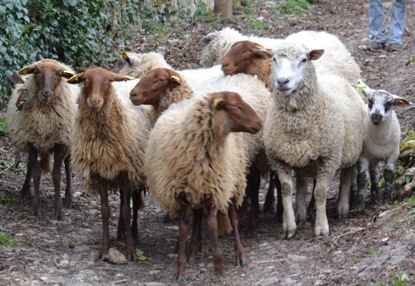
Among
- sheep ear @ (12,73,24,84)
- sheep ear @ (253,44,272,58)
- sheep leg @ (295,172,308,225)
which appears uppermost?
sheep ear @ (253,44,272,58)

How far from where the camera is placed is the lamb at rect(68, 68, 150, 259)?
745 centimetres

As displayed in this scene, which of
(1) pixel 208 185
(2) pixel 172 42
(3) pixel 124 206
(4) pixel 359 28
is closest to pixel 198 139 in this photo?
(1) pixel 208 185

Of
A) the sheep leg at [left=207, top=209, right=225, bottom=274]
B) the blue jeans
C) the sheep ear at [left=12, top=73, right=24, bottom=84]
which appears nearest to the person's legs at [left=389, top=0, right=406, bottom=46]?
the blue jeans

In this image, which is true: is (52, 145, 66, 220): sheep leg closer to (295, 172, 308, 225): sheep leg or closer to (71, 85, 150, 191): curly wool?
(71, 85, 150, 191): curly wool

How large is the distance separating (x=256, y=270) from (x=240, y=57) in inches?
108

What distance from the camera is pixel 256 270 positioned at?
709 cm

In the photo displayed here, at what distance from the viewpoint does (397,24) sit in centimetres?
1556

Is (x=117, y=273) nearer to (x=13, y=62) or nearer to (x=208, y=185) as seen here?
(x=208, y=185)

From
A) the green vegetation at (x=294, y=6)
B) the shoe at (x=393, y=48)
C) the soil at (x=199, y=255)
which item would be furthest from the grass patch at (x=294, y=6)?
the soil at (x=199, y=255)

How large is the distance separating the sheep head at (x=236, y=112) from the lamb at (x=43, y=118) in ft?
6.47

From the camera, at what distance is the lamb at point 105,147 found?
745cm

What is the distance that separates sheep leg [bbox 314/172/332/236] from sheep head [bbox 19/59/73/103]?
2.60 m

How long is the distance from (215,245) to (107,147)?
131cm

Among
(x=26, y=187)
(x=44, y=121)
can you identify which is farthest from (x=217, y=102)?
(x=26, y=187)
